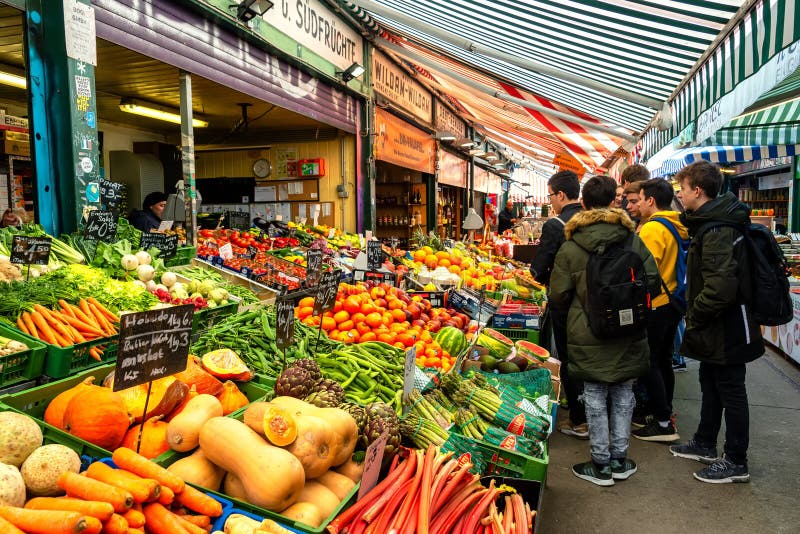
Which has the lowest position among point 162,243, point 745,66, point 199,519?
point 199,519

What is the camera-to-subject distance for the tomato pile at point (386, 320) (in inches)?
169

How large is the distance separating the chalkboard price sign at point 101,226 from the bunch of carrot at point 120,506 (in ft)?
10.7

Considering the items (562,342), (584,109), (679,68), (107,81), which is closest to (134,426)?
(562,342)

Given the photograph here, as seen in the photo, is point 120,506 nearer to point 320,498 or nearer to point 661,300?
point 320,498

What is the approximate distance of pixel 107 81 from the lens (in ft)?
23.6

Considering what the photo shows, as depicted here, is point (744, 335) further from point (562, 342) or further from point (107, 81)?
point (107, 81)

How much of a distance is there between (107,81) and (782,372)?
9.36 metres

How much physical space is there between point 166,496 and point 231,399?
96cm

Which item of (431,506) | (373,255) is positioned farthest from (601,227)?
(373,255)

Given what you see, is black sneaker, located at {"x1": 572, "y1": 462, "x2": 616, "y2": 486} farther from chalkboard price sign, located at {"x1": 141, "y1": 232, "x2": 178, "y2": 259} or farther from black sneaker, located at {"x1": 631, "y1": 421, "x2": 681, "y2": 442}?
chalkboard price sign, located at {"x1": 141, "y1": 232, "x2": 178, "y2": 259}

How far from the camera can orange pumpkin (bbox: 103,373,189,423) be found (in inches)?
93.2

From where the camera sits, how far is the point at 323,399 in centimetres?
248

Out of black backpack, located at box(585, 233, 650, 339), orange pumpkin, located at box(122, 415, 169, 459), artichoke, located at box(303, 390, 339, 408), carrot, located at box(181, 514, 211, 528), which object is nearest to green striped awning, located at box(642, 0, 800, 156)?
black backpack, located at box(585, 233, 650, 339)

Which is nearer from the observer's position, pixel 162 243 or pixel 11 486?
pixel 11 486
